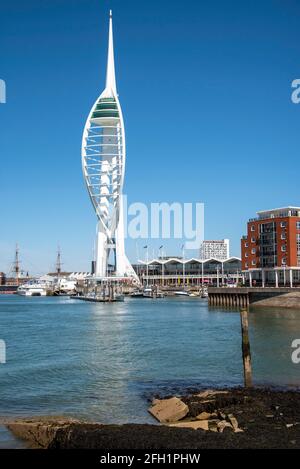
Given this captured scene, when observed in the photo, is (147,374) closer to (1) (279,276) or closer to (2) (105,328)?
(2) (105,328)

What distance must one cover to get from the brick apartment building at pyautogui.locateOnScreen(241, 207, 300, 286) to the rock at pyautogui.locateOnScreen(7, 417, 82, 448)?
56.9 meters

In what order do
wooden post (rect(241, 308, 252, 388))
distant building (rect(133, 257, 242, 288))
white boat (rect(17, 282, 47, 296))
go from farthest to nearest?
distant building (rect(133, 257, 242, 288)), white boat (rect(17, 282, 47, 296)), wooden post (rect(241, 308, 252, 388))

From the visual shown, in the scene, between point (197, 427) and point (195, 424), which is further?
point (195, 424)

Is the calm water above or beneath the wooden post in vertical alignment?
beneath

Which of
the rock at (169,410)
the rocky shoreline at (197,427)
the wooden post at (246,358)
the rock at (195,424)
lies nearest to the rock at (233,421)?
the rocky shoreline at (197,427)

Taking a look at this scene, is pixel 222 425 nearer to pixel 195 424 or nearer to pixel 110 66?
pixel 195 424

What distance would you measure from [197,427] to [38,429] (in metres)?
3.36

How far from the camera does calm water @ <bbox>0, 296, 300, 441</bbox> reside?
16.3 metres

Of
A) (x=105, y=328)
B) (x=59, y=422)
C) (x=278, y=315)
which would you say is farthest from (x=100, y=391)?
(x=278, y=315)

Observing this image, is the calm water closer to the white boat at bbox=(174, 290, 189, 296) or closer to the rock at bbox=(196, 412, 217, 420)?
the rock at bbox=(196, 412, 217, 420)

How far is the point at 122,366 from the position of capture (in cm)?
2291

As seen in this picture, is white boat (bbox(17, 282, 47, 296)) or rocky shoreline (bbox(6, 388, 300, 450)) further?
white boat (bbox(17, 282, 47, 296))

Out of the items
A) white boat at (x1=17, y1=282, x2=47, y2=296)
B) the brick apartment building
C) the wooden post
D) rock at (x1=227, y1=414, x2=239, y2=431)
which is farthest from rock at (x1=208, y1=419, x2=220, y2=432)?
white boat at (x1=17, y1=282, x2=47, y2=296)

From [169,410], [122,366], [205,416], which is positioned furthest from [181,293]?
[205,416]
